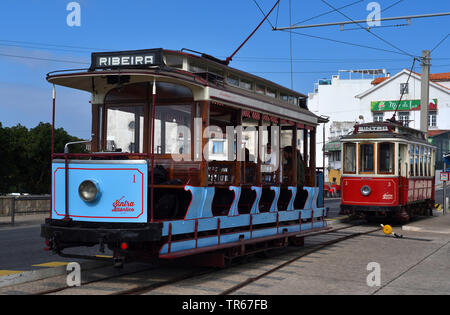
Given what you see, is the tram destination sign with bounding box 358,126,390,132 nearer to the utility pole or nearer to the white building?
the utility pole

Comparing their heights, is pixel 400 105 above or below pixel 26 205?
above

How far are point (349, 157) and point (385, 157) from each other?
124 cm

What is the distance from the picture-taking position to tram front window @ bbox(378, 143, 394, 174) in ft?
65.6

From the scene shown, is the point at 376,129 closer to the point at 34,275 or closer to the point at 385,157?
the point at 385,157

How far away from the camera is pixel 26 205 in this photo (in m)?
23.6

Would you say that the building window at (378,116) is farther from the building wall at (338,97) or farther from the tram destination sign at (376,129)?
the tram destination sign at (376,129)

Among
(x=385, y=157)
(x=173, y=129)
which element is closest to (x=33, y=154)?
(x=385, y=157)

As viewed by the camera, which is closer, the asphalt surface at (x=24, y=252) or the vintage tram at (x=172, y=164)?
the vintage tram at (x=172, y=164)

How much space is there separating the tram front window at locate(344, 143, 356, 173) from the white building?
42.7 metres

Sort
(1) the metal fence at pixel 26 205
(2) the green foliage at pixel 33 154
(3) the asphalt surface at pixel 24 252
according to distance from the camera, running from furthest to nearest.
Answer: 1. (2) the green foliage at pixel 33 154
2. (1) the metal fence at pixel 26 205
3. (3) the asphalt surface at pixel 24 252

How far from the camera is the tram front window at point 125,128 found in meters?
9.41

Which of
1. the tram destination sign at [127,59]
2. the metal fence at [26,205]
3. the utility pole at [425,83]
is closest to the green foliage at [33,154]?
the metal fence at [26,205]

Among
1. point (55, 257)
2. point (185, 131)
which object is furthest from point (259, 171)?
point (55, 257)

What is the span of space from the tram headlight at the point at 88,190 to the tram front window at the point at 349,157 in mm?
13811
